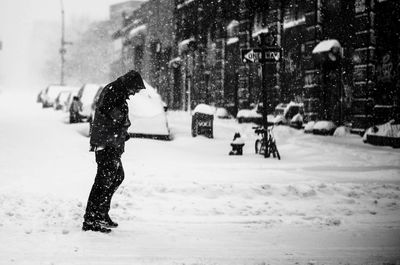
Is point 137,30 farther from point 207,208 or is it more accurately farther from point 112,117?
point 112,117

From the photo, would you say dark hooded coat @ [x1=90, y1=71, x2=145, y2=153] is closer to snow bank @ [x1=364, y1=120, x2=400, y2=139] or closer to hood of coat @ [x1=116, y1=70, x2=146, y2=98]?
hood of coat @ [x1=116, y1=70, x2=146, y2=98]

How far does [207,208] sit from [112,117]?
2226 mm

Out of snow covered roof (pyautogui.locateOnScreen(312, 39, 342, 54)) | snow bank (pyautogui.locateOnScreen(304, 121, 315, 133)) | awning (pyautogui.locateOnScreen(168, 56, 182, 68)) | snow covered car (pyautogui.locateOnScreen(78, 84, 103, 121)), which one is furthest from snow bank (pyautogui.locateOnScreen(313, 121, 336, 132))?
awning (pyautogui.locateOnScreen(168, 56, 182, 68))

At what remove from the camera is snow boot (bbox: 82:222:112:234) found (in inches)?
214

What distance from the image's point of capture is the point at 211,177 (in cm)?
877

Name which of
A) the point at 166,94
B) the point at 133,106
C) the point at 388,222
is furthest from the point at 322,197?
the point at 166,94

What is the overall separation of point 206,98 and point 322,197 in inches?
855

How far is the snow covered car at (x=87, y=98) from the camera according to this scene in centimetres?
2097

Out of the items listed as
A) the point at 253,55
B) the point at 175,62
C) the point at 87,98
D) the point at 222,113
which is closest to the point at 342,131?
the point at 253,55

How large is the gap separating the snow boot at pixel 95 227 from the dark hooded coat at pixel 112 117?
875 millimetres

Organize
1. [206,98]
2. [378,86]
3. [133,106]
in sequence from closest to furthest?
[133,106], [378,86], [206,98]

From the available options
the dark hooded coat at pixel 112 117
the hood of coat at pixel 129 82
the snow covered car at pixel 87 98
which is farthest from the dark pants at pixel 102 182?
the snow covered car at pixel 87 98

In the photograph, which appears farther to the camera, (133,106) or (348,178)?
(133,106)

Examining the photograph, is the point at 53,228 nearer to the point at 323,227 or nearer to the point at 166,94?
the point at 323,227
